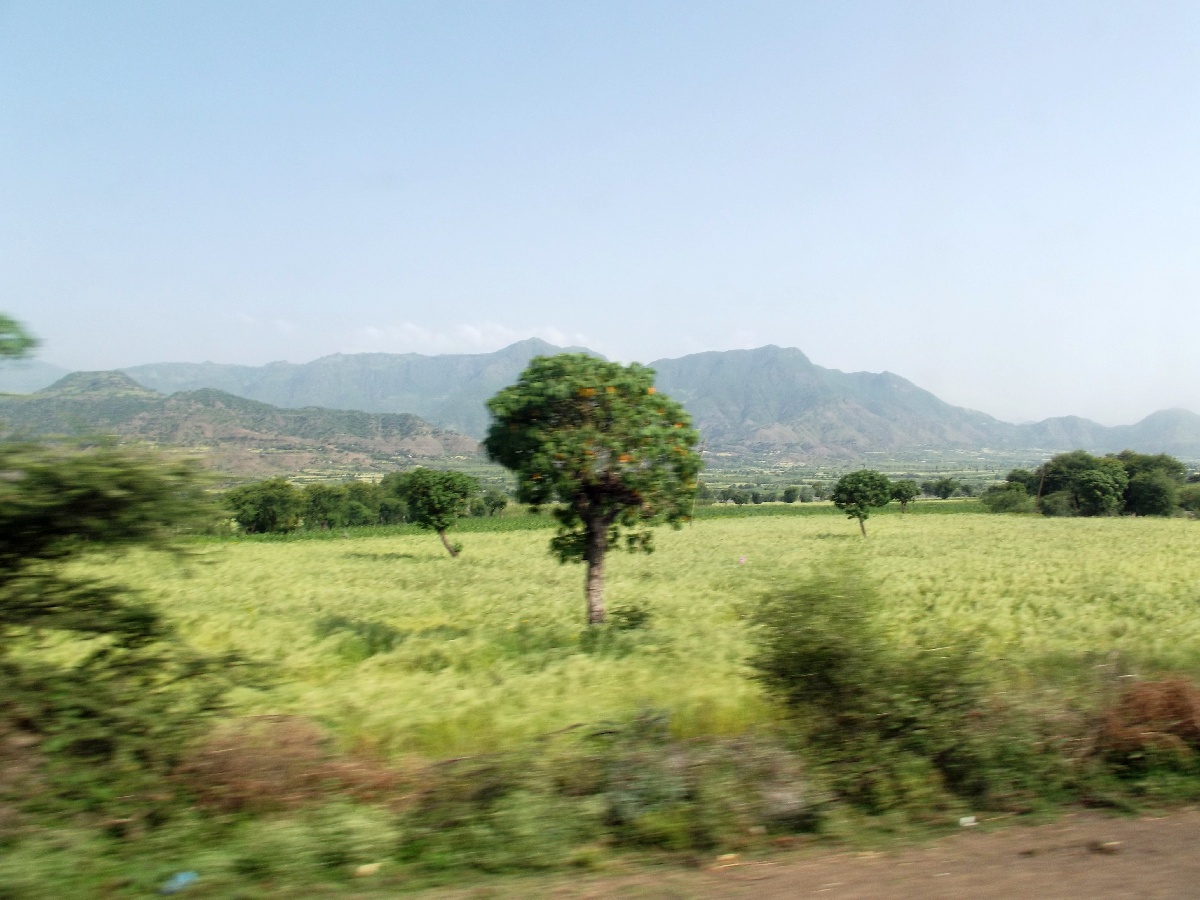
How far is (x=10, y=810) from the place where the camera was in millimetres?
4672

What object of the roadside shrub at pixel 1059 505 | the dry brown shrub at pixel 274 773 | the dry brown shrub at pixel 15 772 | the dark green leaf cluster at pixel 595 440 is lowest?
the roadside shrub at pixel 1059 505

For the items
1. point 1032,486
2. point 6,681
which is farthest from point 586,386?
point 1032,486

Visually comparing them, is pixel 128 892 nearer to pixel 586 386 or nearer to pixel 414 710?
pixel 414 710

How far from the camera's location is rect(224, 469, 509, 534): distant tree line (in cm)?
3816

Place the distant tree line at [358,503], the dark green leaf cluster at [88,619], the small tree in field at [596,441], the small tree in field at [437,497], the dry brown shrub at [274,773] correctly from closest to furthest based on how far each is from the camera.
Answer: the dark green leaf cluster at [88,619] → the dry brown shrub at [274,773] → the small tree in field at [596,441] → the small tree in field at [437,497] → the distant tree line at [358,503]

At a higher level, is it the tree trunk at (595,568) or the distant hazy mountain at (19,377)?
the distant hazy mountain at (19,377)

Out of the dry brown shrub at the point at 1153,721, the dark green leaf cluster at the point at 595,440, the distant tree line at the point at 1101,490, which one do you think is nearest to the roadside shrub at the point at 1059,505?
the distant tree line at the point at 1101,490

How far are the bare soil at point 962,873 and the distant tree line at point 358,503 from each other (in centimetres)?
3384

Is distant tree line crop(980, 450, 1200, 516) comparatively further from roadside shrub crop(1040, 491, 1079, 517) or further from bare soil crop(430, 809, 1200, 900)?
bare soil crop(430, 809, 1200, 900)

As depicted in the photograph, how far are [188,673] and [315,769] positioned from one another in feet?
4.24

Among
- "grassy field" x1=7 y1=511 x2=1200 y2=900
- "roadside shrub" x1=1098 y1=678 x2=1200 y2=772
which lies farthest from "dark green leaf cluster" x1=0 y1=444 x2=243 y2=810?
"roadside shrub" x1=1098 y1=678 x2=1200 y2=772

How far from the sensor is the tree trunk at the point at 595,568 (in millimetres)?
12352

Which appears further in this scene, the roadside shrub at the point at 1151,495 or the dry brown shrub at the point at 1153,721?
the roadside shrub at the point at 1151,495

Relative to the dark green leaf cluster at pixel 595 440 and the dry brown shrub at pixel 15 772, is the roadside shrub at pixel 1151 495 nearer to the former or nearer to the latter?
the dark green leaf cluster at pixel 595 440
